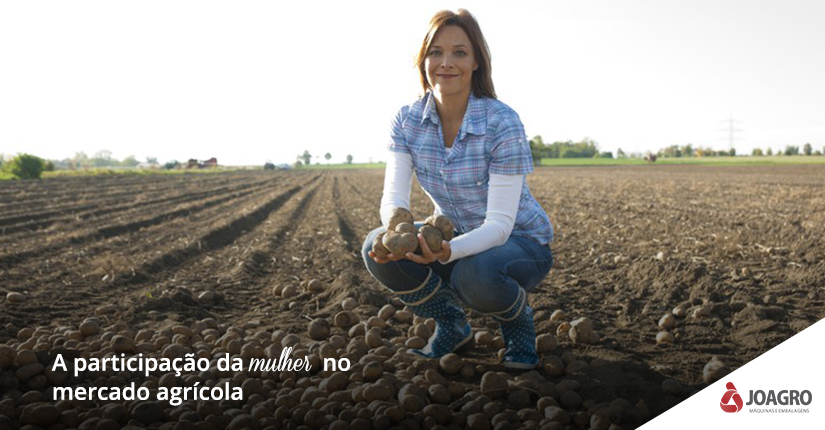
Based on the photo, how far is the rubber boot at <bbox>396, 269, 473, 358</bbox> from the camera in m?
3.28

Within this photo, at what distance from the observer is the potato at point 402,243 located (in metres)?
2.76

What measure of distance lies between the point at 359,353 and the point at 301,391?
0.50m

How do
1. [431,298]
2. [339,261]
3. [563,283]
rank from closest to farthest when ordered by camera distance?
1. [431,298]
2. [563,283]
3. [339,261]

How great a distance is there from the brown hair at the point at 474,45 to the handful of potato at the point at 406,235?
0.72 meters

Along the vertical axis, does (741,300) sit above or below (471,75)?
below

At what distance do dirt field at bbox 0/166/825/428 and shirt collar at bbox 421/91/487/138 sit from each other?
1220 millimetres

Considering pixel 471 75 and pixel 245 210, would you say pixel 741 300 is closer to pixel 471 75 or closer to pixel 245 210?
pixel 471 75

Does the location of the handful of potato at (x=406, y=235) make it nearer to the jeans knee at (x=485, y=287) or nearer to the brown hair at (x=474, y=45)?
the jeans knee at (x=485, y=287)

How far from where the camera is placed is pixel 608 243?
719 cm

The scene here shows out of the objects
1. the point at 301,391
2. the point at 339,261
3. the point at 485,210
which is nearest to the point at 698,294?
the point at 485,210

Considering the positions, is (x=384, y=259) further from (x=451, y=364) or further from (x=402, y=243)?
(x=451, y=364)

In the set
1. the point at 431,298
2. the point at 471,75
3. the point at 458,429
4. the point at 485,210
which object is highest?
the point at 471,75

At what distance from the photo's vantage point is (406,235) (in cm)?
277

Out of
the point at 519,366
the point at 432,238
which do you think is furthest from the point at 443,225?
the point at 519,366
